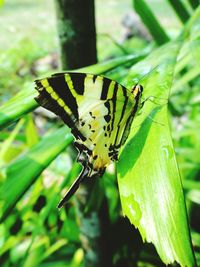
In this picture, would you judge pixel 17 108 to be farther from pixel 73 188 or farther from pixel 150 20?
pixel 150 20

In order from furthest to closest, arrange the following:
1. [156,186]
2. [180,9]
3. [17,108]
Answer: [180,9] < [17,108] < [156,186]

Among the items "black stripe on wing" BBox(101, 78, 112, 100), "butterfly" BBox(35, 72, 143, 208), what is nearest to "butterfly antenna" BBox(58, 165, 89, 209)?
"butterfly" BBox(35, 72, 143, 208)

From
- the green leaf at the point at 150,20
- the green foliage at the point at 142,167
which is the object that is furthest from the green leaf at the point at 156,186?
the green leaf at the point at 150,20

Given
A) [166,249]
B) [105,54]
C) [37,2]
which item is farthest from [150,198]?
[37,2]

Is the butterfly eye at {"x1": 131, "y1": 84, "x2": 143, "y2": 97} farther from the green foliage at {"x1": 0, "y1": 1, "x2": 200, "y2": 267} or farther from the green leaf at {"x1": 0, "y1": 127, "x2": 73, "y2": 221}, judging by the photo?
the green leaf at {"x1": 0, "y1": 127, "x2": 73, "y2": 221}

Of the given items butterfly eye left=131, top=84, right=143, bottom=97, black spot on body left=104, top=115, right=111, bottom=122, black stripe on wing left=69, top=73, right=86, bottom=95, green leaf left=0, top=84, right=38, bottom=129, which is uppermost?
green leaf left=0, top=84, right=38, bottom=129

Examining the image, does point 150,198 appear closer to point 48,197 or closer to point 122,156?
point 122,156

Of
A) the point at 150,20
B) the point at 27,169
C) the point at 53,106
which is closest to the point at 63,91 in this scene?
the point at 53,106
